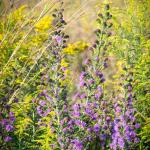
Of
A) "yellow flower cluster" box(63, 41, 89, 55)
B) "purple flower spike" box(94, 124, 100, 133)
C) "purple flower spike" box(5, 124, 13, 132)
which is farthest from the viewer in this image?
"yellow flower cluster" box(63, 41, 89, 55)

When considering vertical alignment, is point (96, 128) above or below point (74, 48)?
below

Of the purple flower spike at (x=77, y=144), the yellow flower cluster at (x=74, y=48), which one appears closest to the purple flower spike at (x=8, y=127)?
the purple flower spike at (x=77, y=144)

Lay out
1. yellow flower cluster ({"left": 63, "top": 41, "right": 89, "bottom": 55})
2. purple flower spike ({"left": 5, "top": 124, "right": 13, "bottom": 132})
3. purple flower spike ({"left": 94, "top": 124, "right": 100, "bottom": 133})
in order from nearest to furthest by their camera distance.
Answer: purple flower spike ({"left": 5, "top": 124, "right": 13, "bottom": 132}) < purple flower spike ({"left": 94, "top": 124, "right": 100, "bottom": 133}) < yellow flower cluster ({"left": 63, "top": 41, "right": 89, "bottom": 55})

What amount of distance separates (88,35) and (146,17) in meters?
9.24

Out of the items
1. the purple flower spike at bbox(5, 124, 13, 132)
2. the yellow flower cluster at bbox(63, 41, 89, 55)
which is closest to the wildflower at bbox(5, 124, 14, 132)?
the purple flower spike at bbox(5, 124, 13, 132)

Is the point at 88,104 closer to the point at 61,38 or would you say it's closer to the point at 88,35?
the point at 61,38

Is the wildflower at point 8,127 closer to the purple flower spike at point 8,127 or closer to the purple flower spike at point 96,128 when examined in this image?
the purple flower spike at point 8,127

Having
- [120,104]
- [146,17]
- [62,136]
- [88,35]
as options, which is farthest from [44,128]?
[88,35]

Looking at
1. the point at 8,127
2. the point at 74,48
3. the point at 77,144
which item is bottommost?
the point at 77,144

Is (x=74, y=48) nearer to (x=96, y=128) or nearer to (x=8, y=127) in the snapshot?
(x=96, y=128)

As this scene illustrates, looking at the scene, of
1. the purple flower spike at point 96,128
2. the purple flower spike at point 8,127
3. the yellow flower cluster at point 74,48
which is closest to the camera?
the purple flower spike at point 8,127

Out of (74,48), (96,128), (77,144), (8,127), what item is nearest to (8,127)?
(8,127)

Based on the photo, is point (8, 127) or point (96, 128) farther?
point (96, 128)

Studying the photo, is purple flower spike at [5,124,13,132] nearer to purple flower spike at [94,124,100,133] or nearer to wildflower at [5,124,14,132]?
wildflower at [5,124,14,132]
